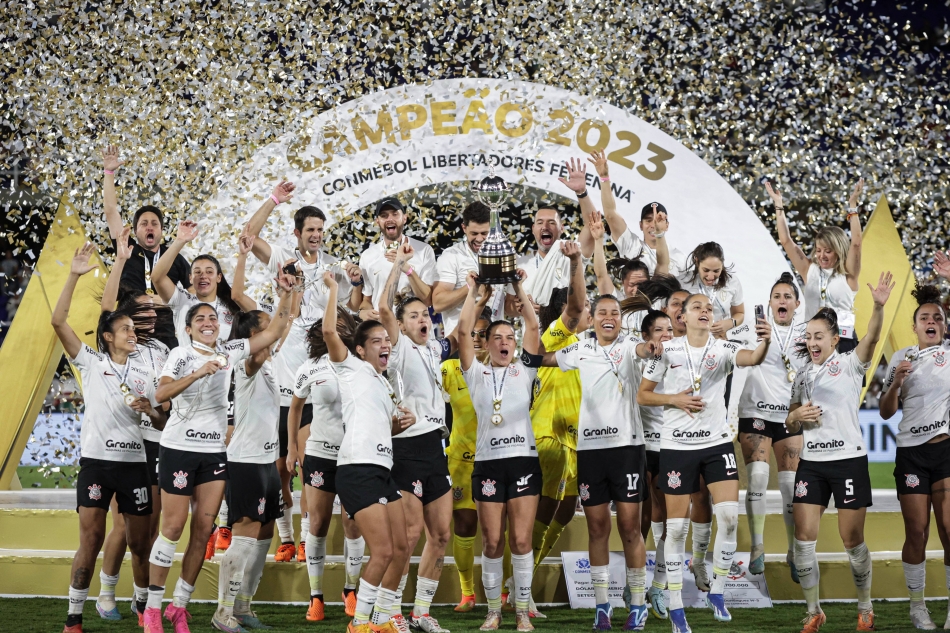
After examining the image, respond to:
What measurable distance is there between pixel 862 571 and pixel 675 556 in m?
1.09

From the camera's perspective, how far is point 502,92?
29.7 ft

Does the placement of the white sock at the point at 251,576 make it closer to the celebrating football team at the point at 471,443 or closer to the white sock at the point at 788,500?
the celebrating football team at the point at 471,443

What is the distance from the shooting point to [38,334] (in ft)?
29.3

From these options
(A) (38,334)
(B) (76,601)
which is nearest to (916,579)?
(B) (76,601)

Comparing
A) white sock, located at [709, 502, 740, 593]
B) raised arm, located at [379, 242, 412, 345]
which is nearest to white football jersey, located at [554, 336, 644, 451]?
white sock, located at [709, 502, 740, 593]

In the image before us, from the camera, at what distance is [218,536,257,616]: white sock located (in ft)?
19.6

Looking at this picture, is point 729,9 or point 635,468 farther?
point 729,9

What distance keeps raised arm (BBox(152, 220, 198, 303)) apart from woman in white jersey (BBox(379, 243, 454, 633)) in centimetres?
136

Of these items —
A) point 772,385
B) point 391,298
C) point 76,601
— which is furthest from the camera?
point 772,385

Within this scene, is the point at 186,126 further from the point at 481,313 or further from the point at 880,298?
the point at 880,298

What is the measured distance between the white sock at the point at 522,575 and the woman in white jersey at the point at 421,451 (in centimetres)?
40

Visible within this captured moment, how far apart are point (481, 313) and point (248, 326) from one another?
1.36 meters

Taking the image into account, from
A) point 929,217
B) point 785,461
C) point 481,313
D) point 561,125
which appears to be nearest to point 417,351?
point 481,313

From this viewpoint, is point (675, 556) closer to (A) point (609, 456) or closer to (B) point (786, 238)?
(A) point (609, 456)
